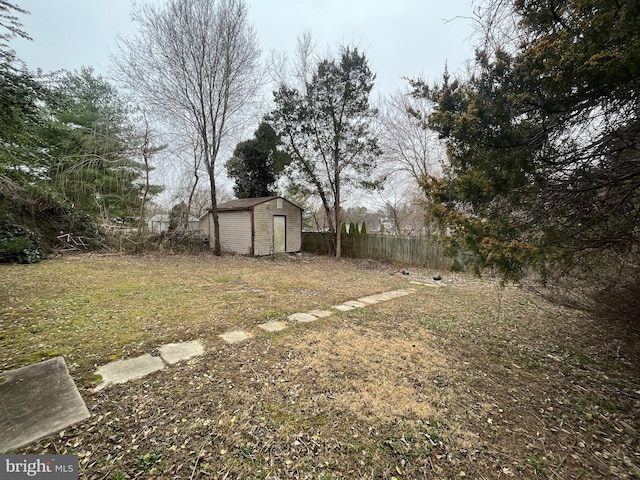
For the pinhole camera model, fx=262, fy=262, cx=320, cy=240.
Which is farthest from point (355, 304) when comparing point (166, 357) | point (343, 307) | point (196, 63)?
point (196, 63)

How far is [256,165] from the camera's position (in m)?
13.0

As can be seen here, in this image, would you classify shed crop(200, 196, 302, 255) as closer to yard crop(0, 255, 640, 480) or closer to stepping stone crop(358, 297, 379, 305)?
yard crop(0, 255, 640, 480)

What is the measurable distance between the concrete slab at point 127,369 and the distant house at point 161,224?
9416 mm

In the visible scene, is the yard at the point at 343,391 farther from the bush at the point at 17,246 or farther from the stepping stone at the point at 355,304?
the bush at the point at 17,246

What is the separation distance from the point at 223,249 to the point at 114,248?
3702mm

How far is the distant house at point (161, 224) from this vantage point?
1074 centimetres

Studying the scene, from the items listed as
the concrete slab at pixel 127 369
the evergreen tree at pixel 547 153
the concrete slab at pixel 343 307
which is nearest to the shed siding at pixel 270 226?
the concrete slab at pixel 343 307

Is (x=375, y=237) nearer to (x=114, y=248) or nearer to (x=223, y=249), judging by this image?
(x=223, y=249)

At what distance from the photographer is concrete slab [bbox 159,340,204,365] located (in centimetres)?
Result: 242

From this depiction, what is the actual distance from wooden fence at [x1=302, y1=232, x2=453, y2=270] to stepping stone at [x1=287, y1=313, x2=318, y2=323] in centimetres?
478

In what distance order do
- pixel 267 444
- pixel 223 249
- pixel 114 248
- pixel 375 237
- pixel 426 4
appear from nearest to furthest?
pixel 267 444 → pixel 426 4 → pixel 114 248 → pixel 375 237 → pixel 223 249

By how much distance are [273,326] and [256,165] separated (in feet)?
36.4

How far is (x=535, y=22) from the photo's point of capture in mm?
2305

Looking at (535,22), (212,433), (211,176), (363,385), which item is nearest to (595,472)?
(363,385)
